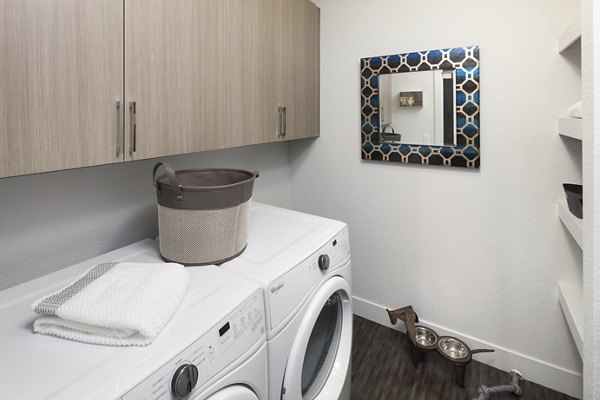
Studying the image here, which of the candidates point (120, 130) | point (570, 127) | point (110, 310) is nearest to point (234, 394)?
point (110, 310)

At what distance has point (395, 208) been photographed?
2.18 m

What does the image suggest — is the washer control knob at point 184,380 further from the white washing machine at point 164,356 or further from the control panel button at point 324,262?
the control panel button at point 324,262

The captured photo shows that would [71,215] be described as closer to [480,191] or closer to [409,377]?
[409,377]

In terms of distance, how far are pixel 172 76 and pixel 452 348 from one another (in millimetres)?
2021

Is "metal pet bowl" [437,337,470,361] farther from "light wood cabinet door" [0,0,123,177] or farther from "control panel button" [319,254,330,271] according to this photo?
"light wood cabinet door" [0,0,123,177]

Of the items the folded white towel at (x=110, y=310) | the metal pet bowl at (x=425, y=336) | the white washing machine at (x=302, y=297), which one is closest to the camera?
the folded white towel at (x=110, y=310)

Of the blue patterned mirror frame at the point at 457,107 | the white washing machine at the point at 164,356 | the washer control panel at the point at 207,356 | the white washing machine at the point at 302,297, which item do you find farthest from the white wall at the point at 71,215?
the blue patterned mirror frame at the point at 457,107

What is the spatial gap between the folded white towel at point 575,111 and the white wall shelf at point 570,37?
25 cm

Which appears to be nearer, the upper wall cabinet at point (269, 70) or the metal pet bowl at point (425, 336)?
the upper wall cabinet at point (269, 70)

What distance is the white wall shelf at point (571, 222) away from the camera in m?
1.37

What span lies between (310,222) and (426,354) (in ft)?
3.75

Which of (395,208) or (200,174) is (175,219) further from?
(395,208)

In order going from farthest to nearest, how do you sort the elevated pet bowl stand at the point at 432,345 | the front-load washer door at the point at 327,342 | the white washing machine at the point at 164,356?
the elevated pet bowl stand at the point at 432,345, the front-load washer door at the point at 327,342, the white washing machine at the point at 164,356

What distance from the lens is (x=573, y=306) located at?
1.52 meters
